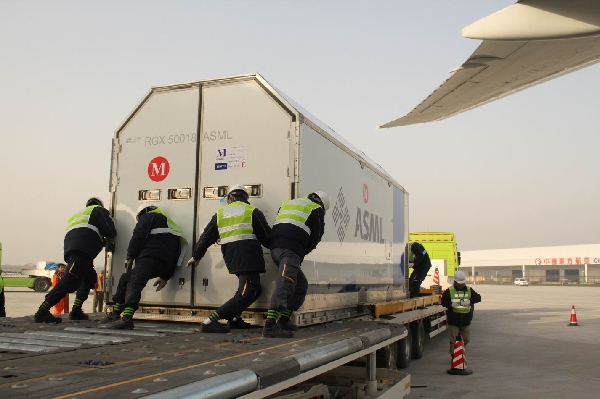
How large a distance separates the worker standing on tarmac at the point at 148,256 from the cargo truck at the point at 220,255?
0.16m

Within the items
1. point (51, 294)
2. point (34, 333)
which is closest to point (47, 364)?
point (34, 333)

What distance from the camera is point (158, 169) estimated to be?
717 cm

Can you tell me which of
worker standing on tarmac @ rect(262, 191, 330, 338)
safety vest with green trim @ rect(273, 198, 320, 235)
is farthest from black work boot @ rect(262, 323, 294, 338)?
safety vest with green trim @ rect(273, 198, 320, 235)

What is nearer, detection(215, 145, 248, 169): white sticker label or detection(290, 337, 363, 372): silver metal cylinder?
detection(290, 337, 363, 372): silver metal cylinder

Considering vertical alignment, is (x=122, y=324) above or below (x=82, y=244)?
below

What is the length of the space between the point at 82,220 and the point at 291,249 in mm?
2704

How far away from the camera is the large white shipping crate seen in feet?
21.6

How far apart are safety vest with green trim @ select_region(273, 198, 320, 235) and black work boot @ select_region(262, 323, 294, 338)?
1.10m

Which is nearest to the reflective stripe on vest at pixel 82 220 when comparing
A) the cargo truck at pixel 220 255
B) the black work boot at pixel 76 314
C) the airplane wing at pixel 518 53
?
the cargo truck at pixel 220 255

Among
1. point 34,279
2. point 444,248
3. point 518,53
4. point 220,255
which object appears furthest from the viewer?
point 34,279

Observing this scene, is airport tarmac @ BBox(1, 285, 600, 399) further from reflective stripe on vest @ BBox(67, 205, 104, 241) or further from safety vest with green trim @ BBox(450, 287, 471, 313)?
reflective stripe on vest @ BBox(67, 205, 104, 241)

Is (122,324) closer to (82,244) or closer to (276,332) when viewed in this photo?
(82,244)

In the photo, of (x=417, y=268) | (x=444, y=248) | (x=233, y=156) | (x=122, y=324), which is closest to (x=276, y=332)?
(x=122, y=324)

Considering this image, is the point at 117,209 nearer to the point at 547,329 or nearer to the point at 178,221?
the point at 178,221
